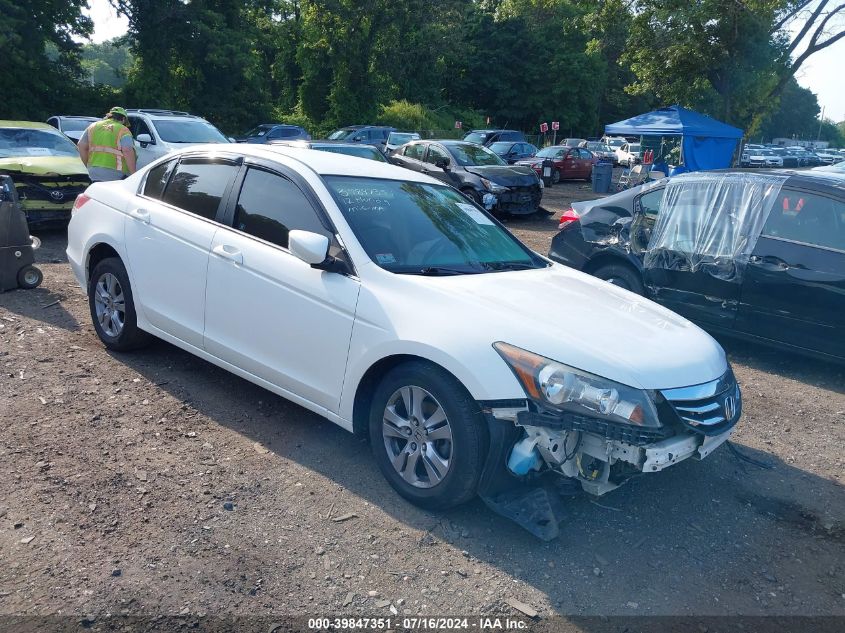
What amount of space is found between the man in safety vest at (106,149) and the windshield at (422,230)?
647cm

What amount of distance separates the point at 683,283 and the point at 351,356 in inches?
159

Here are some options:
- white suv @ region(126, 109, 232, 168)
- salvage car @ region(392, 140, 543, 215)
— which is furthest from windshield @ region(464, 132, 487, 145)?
white suv @ region(126, 109, 232, 168)

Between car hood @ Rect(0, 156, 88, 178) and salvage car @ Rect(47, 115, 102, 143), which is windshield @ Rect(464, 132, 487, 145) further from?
car hood @ Rect(0, 156, 88, 178)

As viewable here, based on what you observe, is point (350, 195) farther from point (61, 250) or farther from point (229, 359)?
point (61, 250)

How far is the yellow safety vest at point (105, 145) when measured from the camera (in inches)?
393

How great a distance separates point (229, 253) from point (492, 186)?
11493 millimetres

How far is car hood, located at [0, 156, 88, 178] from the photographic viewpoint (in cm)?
998

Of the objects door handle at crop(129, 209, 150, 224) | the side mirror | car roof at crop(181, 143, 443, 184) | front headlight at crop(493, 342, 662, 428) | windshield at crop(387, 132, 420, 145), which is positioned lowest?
windshield at crop(387, 132, 420, 145)

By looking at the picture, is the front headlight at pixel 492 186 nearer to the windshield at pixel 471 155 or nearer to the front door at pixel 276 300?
the windshield at pixel 471 155

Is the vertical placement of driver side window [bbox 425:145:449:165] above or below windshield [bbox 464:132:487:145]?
above

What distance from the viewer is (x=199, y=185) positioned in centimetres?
516

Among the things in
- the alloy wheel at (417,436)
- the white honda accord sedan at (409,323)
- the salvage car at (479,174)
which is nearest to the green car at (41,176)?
the white honda accord sedan at (409,323)

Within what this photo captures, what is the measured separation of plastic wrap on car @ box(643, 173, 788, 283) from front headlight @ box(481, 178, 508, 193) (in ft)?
27.5

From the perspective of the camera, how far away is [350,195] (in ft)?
14.8
